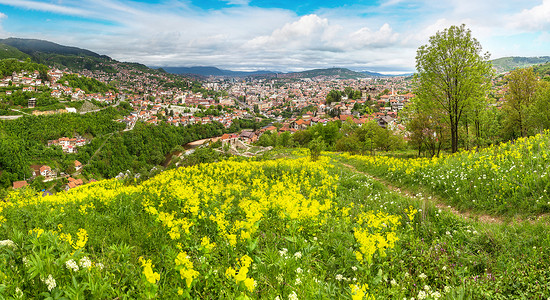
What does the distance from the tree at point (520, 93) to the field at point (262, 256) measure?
2308cm

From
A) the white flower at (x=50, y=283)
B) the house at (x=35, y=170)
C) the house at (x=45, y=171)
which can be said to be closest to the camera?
the white flower at (x=50, y=283)

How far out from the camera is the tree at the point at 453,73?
1466cm

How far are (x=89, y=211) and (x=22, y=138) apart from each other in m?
86.5

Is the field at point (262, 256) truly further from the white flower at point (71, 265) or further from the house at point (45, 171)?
the house at point (45, 171)

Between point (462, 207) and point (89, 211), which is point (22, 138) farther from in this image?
point (462, 207)

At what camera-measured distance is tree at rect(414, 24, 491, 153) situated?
14.7m

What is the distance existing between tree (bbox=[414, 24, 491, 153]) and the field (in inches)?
476

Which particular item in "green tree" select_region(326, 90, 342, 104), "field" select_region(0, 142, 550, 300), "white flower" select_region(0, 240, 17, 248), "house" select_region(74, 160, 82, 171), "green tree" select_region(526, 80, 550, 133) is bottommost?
"house" select_region(74, 160, 82, 171)

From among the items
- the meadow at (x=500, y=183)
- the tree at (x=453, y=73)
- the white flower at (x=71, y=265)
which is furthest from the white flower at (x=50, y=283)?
the tree at (x=453, y=73)

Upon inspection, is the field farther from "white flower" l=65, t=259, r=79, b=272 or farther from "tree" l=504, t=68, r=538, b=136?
"tree" l=504, t=68, r=538, b=136

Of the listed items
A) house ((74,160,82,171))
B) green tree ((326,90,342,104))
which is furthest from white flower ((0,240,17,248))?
green tree ((326,90,342,104))

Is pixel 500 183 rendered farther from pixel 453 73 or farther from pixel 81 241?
pixel 453 73

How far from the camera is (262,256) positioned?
10.5 feet

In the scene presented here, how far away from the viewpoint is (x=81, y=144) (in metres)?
74.0
